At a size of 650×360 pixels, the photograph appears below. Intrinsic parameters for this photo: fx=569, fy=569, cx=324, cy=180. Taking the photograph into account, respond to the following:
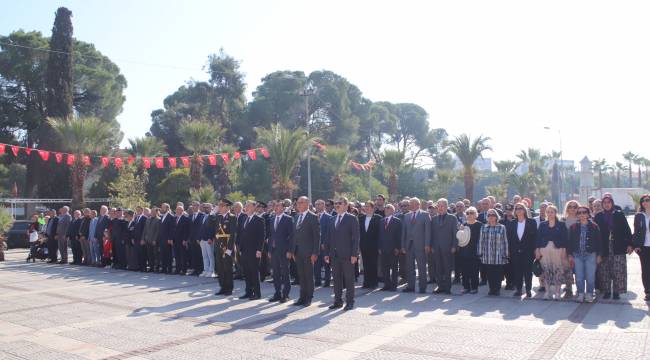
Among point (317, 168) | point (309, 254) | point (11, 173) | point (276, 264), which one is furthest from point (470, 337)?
point (11, 173)

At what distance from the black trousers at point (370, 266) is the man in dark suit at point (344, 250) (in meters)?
2.38

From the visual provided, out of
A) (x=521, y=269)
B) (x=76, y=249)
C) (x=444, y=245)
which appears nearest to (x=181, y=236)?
(x=76, y=249)

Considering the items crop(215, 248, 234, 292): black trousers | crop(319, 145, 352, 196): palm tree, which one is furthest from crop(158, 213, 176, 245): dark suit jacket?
crop(319, 145, 352, 196): palm tree

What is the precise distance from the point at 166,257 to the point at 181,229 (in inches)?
38.8

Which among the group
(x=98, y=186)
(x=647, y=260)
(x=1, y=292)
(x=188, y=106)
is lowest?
(x=1, y=292)

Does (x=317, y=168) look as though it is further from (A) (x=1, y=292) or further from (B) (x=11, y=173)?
(A) (x=1, y=292)

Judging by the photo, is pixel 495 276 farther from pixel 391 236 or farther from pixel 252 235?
pixel 252 235

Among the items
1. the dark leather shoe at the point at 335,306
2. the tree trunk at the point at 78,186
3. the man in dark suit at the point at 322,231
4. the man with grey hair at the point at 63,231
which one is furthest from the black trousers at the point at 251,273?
the tree trunk at the point at 78,186

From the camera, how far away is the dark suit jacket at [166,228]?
15.6 m

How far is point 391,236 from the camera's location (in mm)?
11727

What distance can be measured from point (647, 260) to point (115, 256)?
14114mm

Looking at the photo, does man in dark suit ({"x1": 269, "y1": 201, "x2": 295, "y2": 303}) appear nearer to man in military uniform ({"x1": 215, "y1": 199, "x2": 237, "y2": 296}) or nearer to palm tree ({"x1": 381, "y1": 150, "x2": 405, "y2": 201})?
man in military uniform ({"x1": 215, "y1": 199, "x2": 237, "y2": 296})

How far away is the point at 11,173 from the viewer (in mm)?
42938

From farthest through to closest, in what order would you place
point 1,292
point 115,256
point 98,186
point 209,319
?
point 98,186 < point 115,256 < point 1,292 < point 209,319
